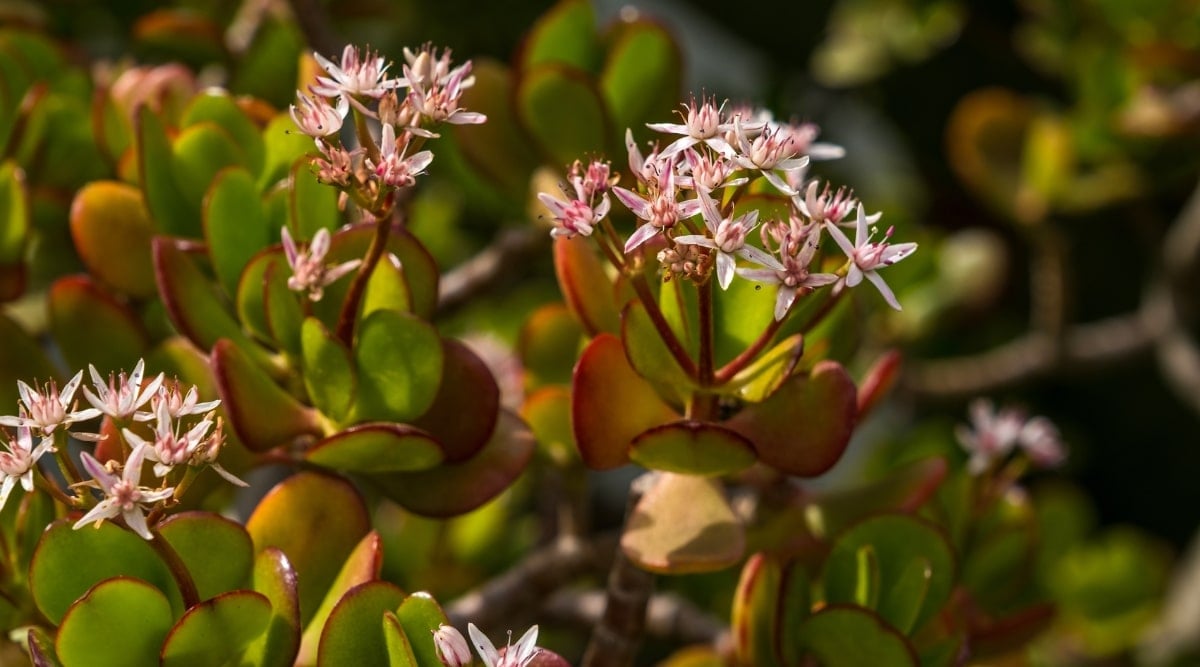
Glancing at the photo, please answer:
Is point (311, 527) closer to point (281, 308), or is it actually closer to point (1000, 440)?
point (281, 308)

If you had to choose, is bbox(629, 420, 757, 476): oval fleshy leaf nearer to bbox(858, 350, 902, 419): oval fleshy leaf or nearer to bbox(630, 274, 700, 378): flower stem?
bbox(630, 274, 700, 378): flower stem

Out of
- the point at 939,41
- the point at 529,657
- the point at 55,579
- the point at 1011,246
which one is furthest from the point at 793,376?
the point at 1011,246

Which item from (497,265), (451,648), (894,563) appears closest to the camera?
(451,648)

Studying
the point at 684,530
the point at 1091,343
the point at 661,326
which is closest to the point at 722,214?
the point at 661,326

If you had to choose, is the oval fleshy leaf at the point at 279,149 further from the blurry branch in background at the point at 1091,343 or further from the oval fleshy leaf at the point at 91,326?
the blurry branch in background at the point at 1091,343

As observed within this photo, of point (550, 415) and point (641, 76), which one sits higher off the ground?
point (641, 76)

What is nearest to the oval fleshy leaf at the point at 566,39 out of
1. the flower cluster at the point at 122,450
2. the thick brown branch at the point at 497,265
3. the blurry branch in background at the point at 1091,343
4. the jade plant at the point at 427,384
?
the jade plant at the point at 427,384

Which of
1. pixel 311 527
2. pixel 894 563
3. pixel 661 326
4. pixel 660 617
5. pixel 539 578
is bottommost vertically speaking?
pixel 660 617
